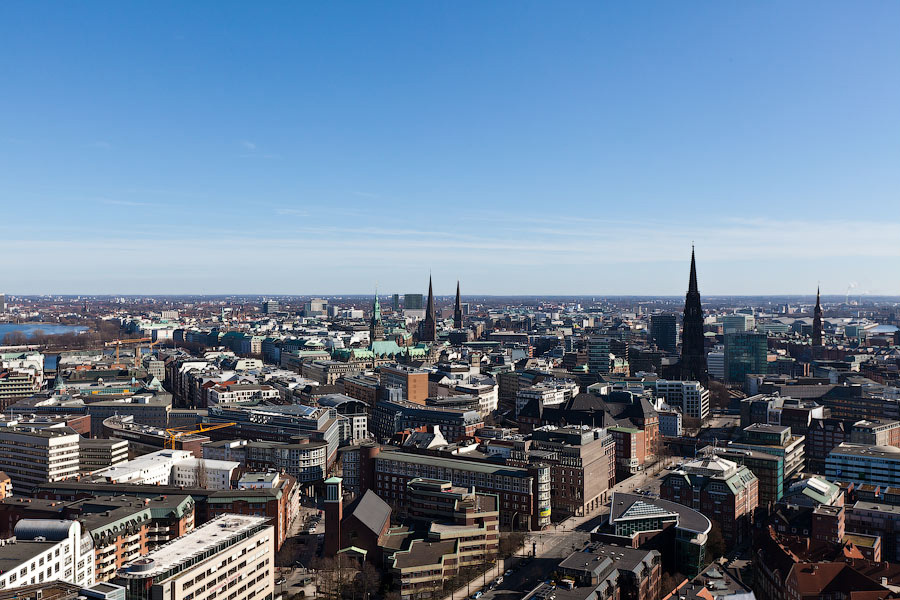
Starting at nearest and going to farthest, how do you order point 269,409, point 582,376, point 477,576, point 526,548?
point 477,576
point 526,548
point 269,409
point 582,376

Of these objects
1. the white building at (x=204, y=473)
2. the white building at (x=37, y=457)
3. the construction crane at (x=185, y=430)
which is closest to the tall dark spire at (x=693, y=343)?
the construction crane at (x=185, y=430)

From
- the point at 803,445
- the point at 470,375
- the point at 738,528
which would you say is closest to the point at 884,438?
the point at 803,445

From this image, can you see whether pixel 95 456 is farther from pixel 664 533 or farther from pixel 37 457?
pixel 664 533

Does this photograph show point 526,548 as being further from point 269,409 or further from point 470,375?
Result: point 470,375

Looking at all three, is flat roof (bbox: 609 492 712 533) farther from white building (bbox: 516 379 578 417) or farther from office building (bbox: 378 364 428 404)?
office building (bbox: 378 364 428 404)

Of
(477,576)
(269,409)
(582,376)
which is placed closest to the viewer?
(477,576)

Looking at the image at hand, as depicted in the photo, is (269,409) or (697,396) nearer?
(269,409)

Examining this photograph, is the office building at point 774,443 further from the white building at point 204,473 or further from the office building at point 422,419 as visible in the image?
the white building at point 204,473
